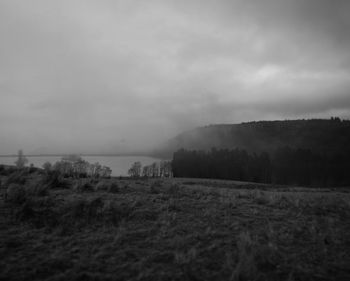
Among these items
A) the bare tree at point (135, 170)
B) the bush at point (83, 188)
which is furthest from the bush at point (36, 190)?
the bare tree at point (135, 170)

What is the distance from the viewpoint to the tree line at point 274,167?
79.4 meters

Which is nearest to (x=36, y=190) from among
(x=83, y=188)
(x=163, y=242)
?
(x=83, y=188)

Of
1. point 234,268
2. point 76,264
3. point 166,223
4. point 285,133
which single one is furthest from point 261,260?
point 285,133

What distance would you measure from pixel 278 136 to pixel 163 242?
556 ft

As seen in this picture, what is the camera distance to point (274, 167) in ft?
280

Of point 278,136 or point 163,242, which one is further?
point 278,136

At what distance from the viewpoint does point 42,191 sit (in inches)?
458

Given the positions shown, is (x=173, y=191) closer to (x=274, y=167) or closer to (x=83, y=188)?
→ (x=83, y=188)

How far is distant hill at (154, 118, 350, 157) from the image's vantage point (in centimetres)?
12387

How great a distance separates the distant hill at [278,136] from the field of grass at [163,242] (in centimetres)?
11575

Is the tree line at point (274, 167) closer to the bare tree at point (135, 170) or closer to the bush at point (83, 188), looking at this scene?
the bare tree at point (135, 170)

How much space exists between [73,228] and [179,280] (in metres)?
4.33

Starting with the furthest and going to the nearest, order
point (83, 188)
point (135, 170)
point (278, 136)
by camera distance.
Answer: point (278, 136), point (135, 170), point (83, 188)

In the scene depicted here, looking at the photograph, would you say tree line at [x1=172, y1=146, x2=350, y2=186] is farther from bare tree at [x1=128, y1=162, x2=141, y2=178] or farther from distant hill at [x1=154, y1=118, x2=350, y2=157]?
distant hill at [x1=154, y1=118, x2=350, y2=157]
